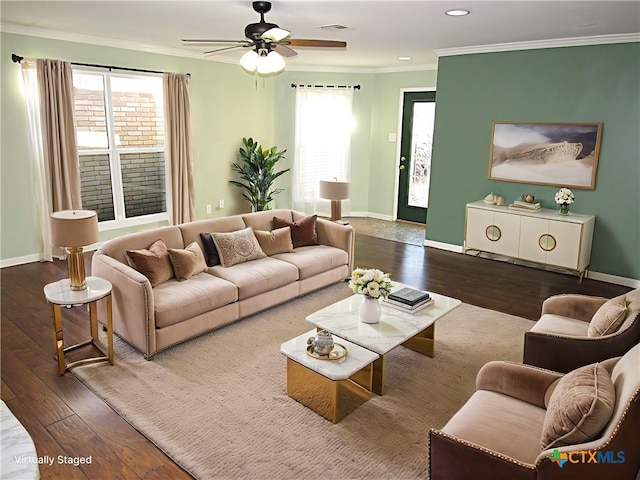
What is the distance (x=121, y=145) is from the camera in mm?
6414

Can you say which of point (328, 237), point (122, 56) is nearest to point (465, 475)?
point (328, 237)

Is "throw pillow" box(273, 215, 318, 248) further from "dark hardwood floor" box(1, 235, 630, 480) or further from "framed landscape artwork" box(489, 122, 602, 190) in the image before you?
"framed landscape artwork" box(489, 122, 602, 190)

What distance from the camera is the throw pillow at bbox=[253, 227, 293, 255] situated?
190 inches

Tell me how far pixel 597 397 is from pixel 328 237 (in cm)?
359

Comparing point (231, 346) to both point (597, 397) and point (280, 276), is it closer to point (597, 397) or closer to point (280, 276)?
point (280, 276)

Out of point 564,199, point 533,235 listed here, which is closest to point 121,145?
point 533,235

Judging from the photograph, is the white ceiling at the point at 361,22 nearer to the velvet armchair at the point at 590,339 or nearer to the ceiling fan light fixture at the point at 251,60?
the ceiling fan light fixture at the point at 251,60

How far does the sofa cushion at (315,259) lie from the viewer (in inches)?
185

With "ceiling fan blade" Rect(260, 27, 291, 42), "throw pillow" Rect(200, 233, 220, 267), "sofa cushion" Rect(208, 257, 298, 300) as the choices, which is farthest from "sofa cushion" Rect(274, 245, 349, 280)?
"ceiling fan blade" Rect(260, 27, 291, 42)

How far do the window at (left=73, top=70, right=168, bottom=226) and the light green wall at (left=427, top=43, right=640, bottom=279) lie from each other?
384cm

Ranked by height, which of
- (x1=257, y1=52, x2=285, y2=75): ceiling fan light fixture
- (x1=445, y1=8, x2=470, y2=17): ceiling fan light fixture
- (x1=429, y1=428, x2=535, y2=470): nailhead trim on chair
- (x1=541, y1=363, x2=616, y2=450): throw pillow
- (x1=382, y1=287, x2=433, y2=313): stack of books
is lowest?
(x1=429, y1=428, x2=535, y2=470): nailhead trim on chair

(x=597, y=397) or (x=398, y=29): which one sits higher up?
(x=398, y=29)

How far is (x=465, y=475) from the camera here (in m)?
2.06

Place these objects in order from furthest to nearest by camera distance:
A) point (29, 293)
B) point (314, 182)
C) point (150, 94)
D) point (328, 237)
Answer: point (314, 182), point (150, 94), point (328, 237), point (29, 293)
